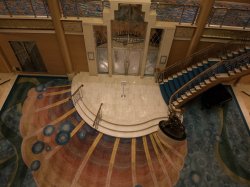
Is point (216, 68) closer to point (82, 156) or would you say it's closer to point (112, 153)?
point (112, 153)

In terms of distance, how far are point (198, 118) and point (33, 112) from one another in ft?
24.2

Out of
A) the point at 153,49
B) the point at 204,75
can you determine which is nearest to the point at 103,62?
→ the point at 153,49

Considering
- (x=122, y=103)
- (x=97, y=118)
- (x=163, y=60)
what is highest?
(x=163, y=60)

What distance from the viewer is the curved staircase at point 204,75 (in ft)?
25.2

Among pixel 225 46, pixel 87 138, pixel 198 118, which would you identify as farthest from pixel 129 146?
pixel 225 46

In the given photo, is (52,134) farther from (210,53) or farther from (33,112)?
(210,53)

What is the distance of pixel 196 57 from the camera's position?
8.98 meters

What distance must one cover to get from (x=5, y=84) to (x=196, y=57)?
9.22 metres

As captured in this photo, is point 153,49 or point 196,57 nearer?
point 196,57

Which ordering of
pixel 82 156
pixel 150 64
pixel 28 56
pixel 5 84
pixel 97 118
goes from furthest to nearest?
pixel 150 64, pixel 5 84, pixel 28 56, pixel 97 118, pixel 82 156

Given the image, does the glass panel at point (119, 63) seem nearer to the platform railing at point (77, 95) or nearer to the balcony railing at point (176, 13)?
the platform railing at point (77, 95)

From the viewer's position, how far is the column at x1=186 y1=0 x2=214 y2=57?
23.1ft

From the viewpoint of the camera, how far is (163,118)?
A: 863 cm

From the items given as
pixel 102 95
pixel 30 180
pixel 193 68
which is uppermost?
pixel 193 68
